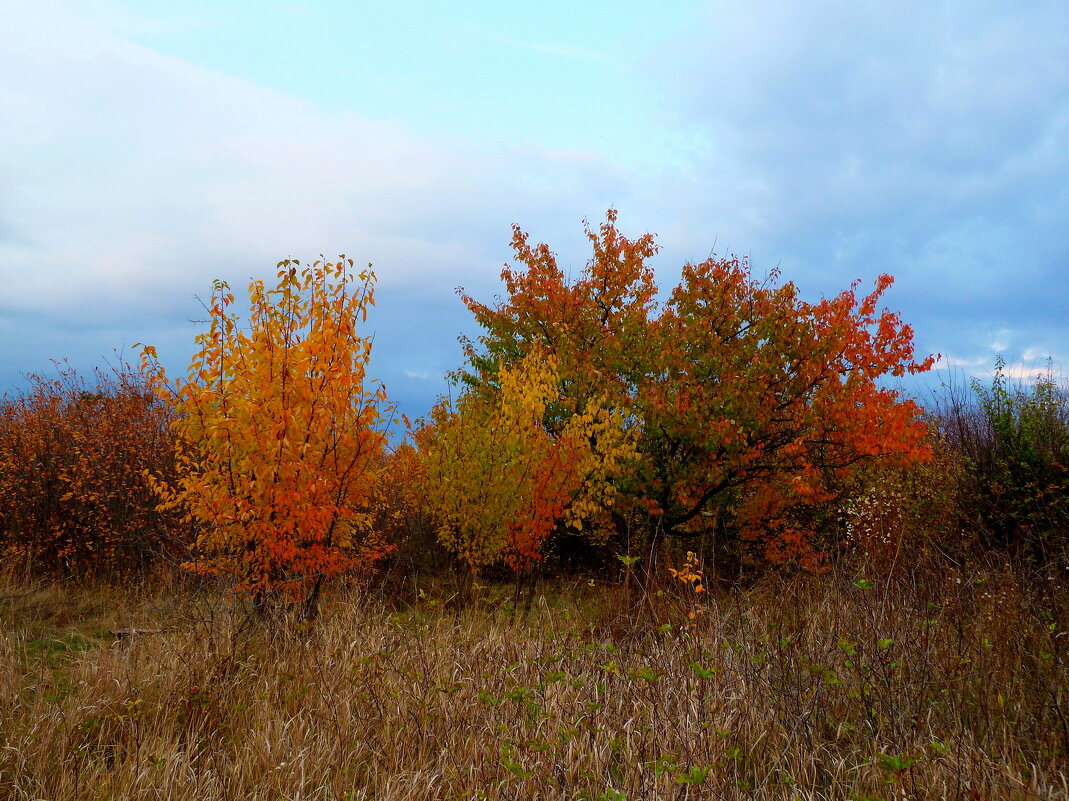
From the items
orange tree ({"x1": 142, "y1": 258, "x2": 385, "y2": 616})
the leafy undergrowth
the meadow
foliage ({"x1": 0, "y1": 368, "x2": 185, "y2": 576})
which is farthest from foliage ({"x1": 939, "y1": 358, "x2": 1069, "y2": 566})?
foliage ({"x1": 0, "y1": 368, "x2": 185, "y2": 576})

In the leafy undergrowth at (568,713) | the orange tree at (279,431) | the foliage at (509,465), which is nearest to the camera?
the leafy undergrowth at (568,713)

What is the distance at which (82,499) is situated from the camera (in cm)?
1077

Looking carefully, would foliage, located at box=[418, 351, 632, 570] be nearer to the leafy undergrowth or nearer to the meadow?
the meadow

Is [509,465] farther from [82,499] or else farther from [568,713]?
[82,499]

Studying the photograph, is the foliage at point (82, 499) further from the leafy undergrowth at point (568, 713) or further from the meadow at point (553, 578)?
the leafy undergrowth at point (568, 713)

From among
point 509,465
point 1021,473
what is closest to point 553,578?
point 509,465

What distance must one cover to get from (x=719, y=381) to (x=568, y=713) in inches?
283

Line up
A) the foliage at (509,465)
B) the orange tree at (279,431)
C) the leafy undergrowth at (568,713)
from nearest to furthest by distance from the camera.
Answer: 1. the leafy undergrowth at (568,713)
2. the orange tree at (279,431)
3. the foliage at (509,465)

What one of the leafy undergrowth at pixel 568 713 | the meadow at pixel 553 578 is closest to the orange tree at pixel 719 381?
the meadow at pixel 553 578

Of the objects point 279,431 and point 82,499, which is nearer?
point 279,431

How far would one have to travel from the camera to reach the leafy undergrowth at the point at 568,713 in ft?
12.9

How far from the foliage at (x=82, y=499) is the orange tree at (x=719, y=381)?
19.5 ft

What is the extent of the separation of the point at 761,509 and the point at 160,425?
36.3ft

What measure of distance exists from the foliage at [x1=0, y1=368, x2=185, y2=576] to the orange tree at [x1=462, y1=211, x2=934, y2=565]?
5959 mm
